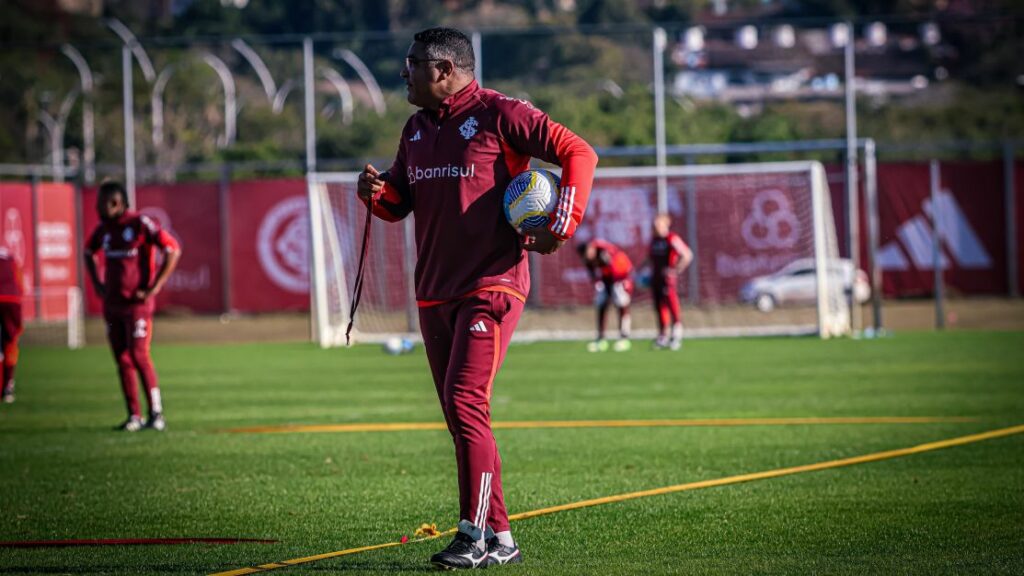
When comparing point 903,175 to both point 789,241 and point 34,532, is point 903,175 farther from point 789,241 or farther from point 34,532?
point 34,532

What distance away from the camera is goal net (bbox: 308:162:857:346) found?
96.4 feet

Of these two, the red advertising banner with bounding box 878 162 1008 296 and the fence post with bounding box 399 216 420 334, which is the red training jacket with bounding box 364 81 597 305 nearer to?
the fence post with bounding box 399 216 420 334

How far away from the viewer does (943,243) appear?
3912 centimetres

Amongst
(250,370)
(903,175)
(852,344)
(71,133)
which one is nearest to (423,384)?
(250,370)

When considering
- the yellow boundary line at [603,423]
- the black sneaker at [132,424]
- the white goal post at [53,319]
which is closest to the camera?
the yellow boundary line at [603,423]

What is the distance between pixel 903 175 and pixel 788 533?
33035 millimetres

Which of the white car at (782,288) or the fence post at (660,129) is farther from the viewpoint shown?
the white car at (782,288)

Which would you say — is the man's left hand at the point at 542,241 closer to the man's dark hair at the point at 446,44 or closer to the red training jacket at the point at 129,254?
the man's dark hair at the point at 446,44

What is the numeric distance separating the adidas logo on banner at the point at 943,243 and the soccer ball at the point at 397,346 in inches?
661

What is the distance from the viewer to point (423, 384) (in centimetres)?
1920

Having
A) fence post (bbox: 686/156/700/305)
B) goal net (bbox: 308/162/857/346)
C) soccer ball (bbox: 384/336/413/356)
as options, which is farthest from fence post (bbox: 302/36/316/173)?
fence post (bbox: 686/156/700/305)

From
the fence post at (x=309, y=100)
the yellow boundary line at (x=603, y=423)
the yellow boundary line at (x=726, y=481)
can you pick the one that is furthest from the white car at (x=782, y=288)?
the yellow boundary line at (x=726, y=481)

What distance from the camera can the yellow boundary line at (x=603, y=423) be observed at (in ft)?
44.4

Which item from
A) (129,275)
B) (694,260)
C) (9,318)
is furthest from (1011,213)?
(129,275)
